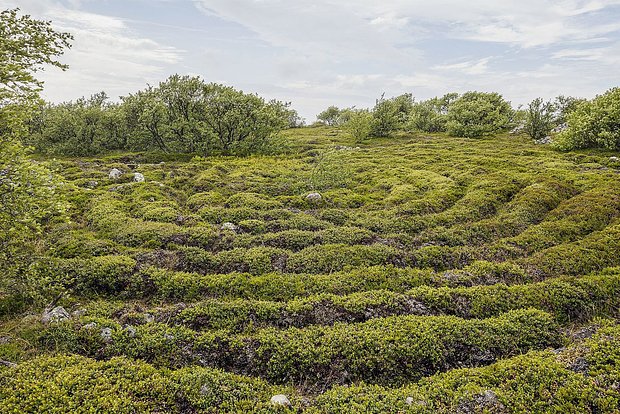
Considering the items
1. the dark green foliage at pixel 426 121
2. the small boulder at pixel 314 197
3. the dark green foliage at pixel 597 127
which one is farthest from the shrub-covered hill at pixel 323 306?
the dark green foliage at pixel 426 121

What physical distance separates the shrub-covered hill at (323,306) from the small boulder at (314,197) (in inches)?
14.9

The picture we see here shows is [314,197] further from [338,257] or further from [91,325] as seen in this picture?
[91,325]

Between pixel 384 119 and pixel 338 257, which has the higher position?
pixel 384 119

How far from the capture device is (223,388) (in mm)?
9336

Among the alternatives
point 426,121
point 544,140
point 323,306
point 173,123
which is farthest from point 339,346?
point 426,121

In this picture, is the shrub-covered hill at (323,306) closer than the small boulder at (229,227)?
Yes

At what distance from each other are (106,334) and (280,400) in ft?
21.8

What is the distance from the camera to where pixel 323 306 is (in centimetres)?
1320

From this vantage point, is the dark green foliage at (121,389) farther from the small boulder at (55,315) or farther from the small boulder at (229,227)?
the small boulder at (229,227)

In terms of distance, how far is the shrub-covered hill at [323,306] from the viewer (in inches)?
354

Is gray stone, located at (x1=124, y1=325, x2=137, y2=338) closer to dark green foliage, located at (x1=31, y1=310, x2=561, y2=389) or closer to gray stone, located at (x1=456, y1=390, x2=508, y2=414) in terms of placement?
dark green foliage, located at (x1=31, y1=310, x2=561, y2=389)

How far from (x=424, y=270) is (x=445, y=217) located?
8268 mm

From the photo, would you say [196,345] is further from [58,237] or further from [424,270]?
[58,237]

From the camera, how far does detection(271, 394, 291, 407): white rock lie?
8945mm
